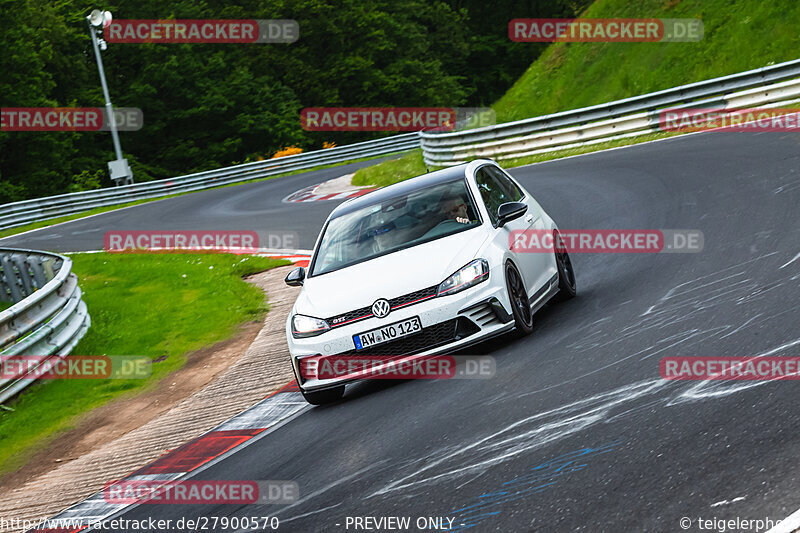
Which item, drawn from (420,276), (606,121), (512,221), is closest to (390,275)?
(420,276)

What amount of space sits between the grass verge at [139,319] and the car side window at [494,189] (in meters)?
4.41

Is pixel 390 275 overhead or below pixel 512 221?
below

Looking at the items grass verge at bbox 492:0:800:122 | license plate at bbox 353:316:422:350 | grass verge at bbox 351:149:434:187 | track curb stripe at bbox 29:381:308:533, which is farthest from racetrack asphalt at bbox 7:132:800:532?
grass verge at bbox 351:149:434:187

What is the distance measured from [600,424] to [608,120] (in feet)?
57.9

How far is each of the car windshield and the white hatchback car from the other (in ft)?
0.04

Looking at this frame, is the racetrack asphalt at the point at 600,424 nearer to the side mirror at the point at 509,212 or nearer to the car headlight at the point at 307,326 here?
the car headlight at the point at 307,326

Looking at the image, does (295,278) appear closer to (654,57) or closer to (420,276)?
(420,276)

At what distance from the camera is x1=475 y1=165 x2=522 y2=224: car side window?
352 inches

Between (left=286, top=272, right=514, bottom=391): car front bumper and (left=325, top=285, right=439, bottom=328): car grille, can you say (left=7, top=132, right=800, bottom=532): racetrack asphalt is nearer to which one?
(left=286, top=272, right=514, bottom=391): car front bumper

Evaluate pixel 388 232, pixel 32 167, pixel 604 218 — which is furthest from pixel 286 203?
pixel 32 167

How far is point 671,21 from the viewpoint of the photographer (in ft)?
96.6

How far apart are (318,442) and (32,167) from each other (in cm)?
4754

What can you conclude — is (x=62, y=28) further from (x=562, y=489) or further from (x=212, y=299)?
(x=562, y=489)

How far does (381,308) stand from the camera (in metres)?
7.63
